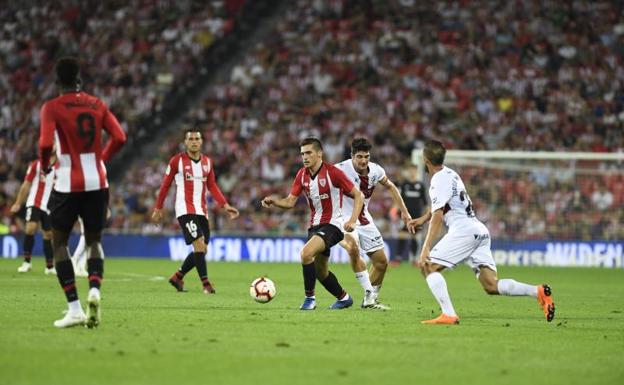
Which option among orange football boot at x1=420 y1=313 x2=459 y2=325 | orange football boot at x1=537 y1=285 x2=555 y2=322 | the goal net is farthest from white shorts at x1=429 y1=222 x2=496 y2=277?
the goal net

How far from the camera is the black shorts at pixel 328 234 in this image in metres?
13.2

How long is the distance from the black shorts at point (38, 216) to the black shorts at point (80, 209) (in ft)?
34.8

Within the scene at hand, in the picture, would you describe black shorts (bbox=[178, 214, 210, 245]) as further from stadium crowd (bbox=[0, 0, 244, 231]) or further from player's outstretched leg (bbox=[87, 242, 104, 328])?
stadium crowd (bbox=[0, 0, 244, 231])

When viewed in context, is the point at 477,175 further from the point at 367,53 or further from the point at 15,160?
the point at 15,160

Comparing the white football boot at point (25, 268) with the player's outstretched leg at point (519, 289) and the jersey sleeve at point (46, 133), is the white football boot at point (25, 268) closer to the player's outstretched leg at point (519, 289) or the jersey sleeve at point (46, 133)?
the player's outstretched leg at point (519, 289)

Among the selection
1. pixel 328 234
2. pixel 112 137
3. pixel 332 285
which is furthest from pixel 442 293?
pixel 112 137

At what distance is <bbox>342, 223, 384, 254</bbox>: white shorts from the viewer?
46.4 ft

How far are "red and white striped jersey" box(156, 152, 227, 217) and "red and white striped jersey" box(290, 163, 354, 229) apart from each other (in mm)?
3094

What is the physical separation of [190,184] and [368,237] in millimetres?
3307

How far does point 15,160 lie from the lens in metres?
33.8

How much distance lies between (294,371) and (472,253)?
4.60 meters

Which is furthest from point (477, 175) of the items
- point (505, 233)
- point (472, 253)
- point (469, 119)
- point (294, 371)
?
point (294, 371)

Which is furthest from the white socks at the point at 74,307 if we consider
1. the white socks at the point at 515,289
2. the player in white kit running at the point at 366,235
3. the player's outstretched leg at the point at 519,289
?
the player in white kit running at the point at 366,235

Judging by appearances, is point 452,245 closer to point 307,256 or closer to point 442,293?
point 442,293
